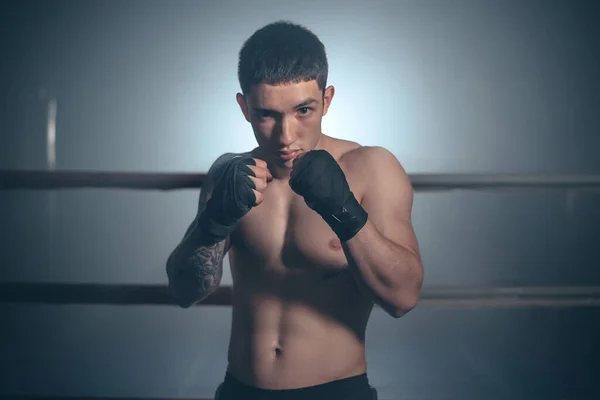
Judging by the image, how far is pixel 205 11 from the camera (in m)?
6.14

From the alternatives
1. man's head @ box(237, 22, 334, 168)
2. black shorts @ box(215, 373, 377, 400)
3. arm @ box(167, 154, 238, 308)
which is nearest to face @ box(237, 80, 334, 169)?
man's head @ box(237, 22, 334, 168)

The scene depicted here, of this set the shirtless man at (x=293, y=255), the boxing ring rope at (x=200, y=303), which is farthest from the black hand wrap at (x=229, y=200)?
the boxing ring rope at (x=200, y=303)

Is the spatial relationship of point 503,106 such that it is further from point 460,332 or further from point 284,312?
point 284,312

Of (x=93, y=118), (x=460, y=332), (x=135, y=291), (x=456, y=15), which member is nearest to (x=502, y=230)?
(x=456, y=15)

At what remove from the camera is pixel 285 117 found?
0.85 metres

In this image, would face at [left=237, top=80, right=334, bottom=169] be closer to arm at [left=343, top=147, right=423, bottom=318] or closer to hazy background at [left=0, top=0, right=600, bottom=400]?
arm at [left=343, top=147, right=423, bottom=318]

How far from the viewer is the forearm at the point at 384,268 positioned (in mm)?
797

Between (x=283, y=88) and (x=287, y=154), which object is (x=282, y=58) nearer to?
(x=283, y=88)

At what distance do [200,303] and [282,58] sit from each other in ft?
1.94

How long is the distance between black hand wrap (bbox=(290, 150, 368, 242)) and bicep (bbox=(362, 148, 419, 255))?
0.27 feet

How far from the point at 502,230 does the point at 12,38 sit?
272 inches

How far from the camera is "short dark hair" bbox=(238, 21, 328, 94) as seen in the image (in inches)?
33.7

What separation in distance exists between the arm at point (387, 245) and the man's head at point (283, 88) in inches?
5.7

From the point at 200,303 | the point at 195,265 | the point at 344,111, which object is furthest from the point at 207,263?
the point at 344,111
